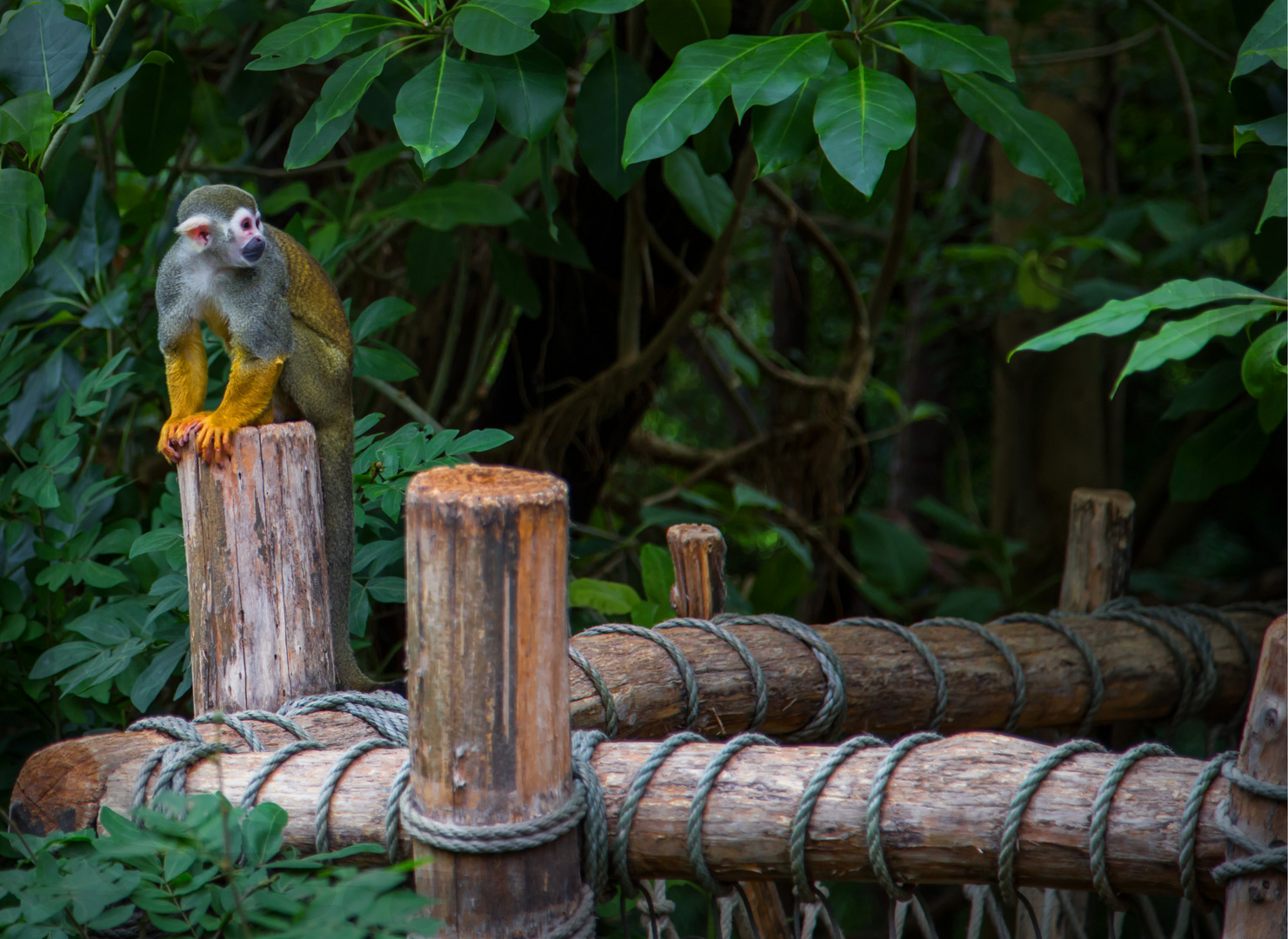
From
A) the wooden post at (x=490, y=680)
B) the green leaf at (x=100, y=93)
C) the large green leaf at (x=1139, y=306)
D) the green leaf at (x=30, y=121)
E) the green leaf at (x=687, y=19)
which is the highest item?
the green leaf at (x=687, y=19)

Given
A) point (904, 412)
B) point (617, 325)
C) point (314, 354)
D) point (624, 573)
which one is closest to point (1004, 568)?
point (904, 412)

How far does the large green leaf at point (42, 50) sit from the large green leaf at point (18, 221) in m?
0.30

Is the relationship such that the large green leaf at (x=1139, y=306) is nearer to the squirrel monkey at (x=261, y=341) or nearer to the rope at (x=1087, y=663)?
the rope at (x=1087, y=663)

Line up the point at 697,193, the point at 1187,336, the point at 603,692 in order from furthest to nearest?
the point at 697,193 < the point at 603,692 < the point at 1187,336

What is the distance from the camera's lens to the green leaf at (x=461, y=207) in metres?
2.39

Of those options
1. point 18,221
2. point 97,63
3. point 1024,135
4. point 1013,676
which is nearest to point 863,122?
point 1024,135

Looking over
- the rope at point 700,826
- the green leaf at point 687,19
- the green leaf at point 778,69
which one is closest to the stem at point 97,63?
the green leaf at point 687,19

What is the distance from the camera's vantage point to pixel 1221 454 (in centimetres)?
251

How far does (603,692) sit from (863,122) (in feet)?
3.12

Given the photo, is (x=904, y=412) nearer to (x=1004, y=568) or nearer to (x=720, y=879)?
(x=1004, y=568)

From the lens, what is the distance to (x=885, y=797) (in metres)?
1.20

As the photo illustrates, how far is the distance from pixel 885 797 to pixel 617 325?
7.67 ft

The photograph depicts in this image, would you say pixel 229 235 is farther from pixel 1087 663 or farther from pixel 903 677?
pixel 1087 663

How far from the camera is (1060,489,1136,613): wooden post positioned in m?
2.42
